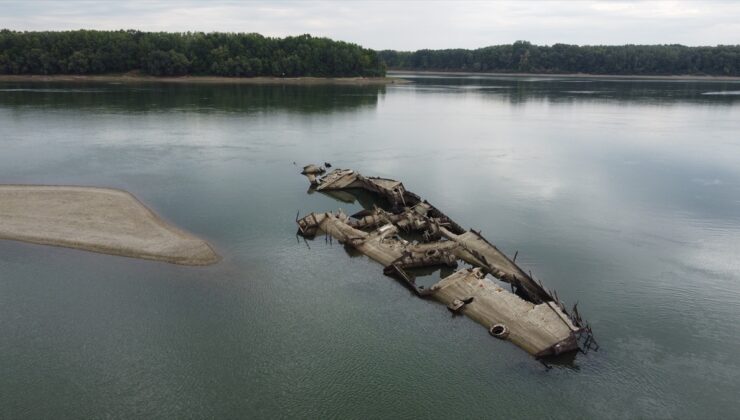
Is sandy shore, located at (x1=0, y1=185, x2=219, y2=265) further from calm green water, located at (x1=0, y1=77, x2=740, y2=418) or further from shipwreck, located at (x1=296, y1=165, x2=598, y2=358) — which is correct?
shipwreck, located at (x1=296, y1=165, x2=598, y2=358)

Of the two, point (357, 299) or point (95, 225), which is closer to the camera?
point (357, 299)

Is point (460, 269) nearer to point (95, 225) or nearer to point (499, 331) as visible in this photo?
point (499, 331)

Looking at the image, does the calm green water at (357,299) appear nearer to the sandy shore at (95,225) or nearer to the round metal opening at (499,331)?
the round metal opening at (499,331)

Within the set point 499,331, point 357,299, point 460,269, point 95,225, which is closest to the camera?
point 499,331

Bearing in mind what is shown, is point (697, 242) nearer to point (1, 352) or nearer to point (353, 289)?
point (353, 289)

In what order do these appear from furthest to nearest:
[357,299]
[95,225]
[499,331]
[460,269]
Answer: [95,225] → [460,269] → [357,299] → [499,331]

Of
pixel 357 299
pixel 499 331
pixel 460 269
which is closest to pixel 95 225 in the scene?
pixel 357 299

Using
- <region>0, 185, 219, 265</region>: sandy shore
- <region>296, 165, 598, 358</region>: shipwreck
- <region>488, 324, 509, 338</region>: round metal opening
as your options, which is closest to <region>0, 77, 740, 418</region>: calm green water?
<region>488, 324, 509, 338</region>: round metal opening
